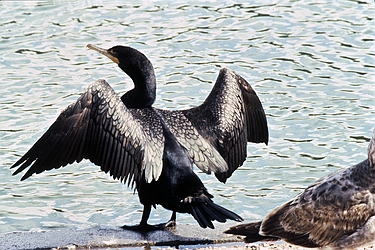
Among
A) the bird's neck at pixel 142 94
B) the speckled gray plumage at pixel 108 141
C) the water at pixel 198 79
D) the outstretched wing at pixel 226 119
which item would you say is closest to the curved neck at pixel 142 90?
the bird's neck at pixel 142 94

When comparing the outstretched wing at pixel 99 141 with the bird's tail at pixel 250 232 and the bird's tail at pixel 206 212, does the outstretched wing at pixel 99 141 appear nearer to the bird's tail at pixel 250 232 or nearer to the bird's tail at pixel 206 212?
the bird's tail at pixel 206 212

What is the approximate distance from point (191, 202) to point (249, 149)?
3023mm

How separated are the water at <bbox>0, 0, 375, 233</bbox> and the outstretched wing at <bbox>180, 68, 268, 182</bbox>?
677mm

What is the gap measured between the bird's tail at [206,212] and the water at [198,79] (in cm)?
129

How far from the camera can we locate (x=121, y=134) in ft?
22.7

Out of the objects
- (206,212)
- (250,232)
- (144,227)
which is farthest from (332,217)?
(144,227)

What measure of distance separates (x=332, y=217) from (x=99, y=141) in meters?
1.84

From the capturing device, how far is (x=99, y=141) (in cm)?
696

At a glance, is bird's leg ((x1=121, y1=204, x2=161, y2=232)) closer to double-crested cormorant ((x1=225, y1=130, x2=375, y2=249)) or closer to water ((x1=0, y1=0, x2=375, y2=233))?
water ((x1=0, y1=0, x2=375, y2=233))

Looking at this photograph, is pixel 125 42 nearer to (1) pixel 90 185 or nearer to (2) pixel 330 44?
(2) pixel 330 44

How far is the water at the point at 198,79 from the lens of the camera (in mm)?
8633

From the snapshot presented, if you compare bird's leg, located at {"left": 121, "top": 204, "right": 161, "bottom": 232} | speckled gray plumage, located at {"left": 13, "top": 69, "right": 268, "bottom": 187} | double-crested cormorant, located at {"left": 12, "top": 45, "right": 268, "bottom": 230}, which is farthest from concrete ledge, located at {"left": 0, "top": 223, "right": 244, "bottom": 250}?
speckled gray plumage, located at {"left": 13, "top": 69, "right": 268, "bottom": 187}

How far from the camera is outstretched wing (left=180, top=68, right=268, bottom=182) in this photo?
753 centimetres

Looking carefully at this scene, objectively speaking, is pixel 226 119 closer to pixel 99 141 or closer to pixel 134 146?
pixel 134 146
